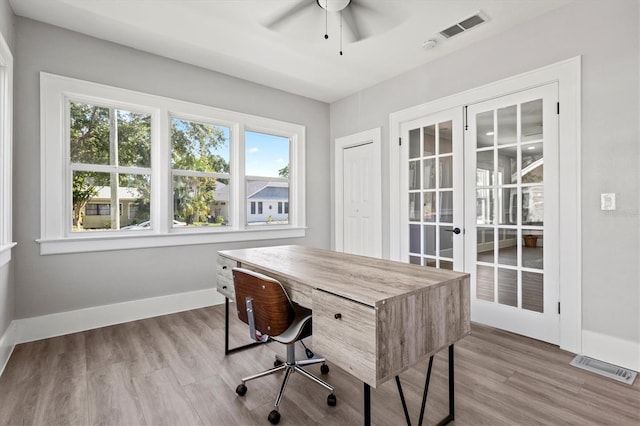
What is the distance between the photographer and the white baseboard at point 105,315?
2.70 meters

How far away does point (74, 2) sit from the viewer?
247 cm

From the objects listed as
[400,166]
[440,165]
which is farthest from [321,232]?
[440,165]

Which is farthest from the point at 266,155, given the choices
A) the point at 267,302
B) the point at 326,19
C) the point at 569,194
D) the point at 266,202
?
the point at 569,194

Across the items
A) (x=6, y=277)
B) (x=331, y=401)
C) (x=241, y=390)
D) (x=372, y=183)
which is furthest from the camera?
(x=372, y=183)

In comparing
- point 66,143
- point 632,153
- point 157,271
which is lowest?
point 157,271

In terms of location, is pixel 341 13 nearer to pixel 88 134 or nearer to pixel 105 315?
pixel 88 134

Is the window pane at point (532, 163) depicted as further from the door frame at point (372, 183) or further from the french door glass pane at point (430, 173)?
the door frame at point (372, 183)

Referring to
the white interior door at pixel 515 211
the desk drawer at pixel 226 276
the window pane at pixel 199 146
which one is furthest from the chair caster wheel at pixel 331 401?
the window pane at pixel 199 146

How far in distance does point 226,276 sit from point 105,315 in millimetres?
1629

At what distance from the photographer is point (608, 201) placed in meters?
2.32

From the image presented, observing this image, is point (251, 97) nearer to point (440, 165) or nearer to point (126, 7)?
point (126, 7)

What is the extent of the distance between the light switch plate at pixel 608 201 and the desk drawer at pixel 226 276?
9.11 feet

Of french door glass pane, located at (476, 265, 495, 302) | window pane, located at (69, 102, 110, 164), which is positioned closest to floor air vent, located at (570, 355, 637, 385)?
french door glass pane, located at (476, 265, 495, 302)

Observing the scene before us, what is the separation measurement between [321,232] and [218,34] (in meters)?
2.89
